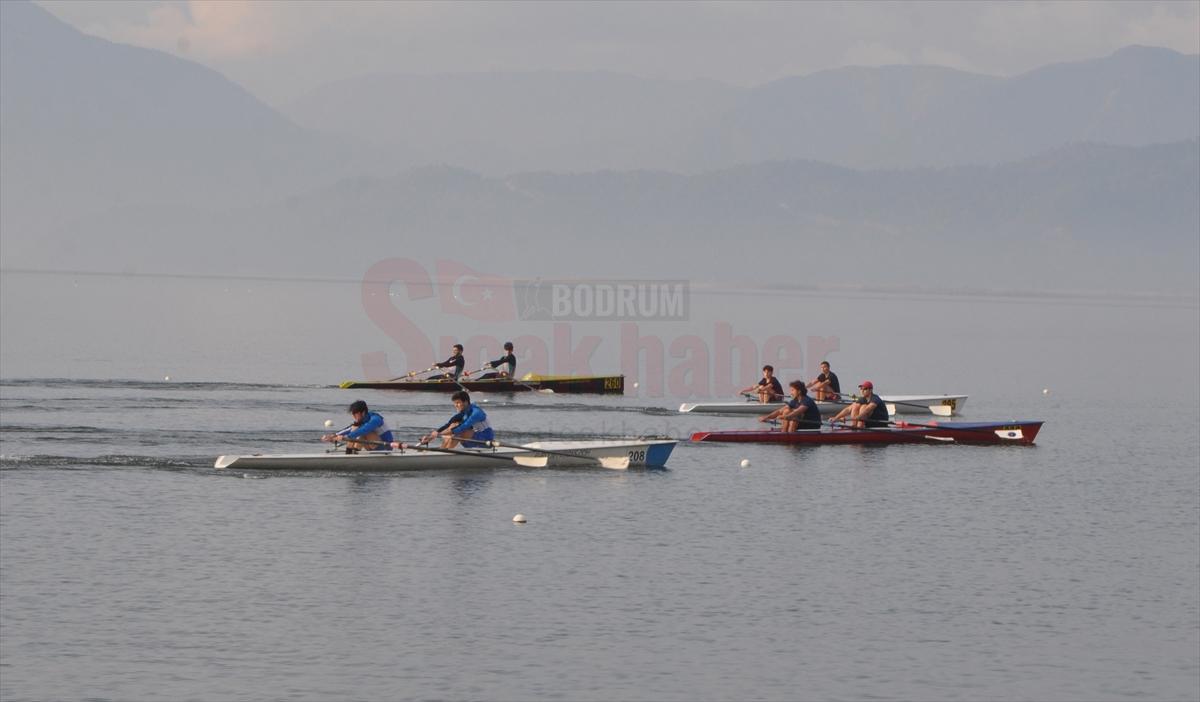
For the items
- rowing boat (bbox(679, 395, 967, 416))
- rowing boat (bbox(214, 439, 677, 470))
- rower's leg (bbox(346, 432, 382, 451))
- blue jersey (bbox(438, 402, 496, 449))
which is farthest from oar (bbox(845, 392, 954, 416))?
rower's leg (bbox(346, 432, 382, 451))

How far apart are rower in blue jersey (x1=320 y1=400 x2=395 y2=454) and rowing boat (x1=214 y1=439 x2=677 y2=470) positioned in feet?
0.66

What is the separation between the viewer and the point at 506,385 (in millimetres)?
61875

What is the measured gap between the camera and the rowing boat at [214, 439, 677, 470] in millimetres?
39156

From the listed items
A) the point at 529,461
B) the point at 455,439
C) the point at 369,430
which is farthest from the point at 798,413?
the point at 369,430

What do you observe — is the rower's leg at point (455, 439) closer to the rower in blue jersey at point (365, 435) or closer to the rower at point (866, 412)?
the rower in blue jersey at point (365, 435)

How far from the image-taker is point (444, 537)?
1283 inches

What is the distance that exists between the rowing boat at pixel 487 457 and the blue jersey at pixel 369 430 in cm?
41

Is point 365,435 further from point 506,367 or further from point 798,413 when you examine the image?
point 506,367

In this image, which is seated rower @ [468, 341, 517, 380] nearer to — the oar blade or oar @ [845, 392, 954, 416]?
oar @ [845, 392, 954, 416]

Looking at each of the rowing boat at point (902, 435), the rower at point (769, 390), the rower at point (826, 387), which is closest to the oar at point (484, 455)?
the rowing boat at point (902, 435)

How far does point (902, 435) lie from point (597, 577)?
2067cm

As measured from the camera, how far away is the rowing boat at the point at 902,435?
47156mm

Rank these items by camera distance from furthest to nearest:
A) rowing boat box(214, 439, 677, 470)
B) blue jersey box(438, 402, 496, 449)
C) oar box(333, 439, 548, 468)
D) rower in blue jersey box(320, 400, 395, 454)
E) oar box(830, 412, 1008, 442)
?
1. oar box(830, 412, 1008, 442)
2. blue jersey box(438, 402, 496, 449)
3. oar box(333, 439, 548, 468)
4. rowing boat box(214, 439, 677, 470)
5. rower in blue jersey box(320, 400, 395, 454)

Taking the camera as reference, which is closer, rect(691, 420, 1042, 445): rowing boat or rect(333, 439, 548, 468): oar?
rect(333, 439, 548, 468): oar
